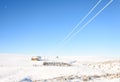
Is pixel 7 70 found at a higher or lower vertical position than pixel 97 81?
higher

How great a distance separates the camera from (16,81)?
22266mm

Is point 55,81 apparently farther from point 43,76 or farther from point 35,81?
point 43,76

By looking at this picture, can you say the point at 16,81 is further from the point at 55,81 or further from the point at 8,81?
the point at 55,81

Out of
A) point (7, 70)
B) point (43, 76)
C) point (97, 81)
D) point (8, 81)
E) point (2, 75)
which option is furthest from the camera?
point (7, 70)

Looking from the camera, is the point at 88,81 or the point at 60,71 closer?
the point at 88,81

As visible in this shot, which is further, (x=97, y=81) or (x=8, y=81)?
(x=8, y=81)

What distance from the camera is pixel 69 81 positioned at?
67.7 ft

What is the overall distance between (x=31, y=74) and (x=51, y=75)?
101 inches

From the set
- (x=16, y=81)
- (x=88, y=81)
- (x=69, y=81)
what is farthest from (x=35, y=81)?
(x=88, y=81)

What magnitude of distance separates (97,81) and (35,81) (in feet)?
21.6

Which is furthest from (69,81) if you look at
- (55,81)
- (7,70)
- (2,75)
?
(7,70)

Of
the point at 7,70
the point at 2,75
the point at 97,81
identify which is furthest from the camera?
the point at 7,70

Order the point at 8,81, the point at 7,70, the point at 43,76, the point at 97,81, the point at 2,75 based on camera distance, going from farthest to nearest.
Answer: the point at 7,70 → the point at 2,75 → the point at 43,76 → the point at 8,81 → the point at 97,81

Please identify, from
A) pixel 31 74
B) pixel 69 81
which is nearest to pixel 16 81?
pixel 31 74
